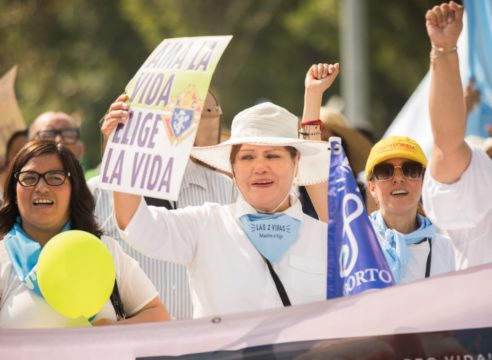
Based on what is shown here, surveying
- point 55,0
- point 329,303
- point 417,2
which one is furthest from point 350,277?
point 55,0

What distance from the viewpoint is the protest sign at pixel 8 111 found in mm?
7535

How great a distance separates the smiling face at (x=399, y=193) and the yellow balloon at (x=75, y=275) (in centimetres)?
128

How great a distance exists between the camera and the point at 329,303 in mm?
4137

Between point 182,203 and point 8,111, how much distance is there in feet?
7.08

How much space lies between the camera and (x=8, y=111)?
765 centimetres

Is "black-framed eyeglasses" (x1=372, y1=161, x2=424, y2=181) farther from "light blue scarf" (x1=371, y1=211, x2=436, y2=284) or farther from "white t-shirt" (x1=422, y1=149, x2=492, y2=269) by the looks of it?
"white t-shirt" (x1=422, y1=149, x2=492, y2=269)

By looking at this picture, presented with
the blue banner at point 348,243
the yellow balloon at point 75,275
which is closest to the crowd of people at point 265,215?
the yellow balloon at point 75,275

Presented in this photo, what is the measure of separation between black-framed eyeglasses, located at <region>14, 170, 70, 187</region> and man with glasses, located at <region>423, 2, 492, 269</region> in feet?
5.15

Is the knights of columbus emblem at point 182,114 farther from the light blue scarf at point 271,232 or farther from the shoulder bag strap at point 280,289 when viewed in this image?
the shoulder bag strap at point 280,289

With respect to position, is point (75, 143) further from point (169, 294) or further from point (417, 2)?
point (417, 2)

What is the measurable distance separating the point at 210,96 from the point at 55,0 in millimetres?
24490

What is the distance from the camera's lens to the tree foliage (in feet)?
87.0

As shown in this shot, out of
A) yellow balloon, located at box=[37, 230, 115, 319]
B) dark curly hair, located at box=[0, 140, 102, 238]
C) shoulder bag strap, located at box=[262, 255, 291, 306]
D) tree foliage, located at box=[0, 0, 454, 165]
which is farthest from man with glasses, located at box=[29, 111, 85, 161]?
tree foliage, located at box=[0, 0, 454, 165]

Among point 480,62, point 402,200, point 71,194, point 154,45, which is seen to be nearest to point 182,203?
point 71,194
